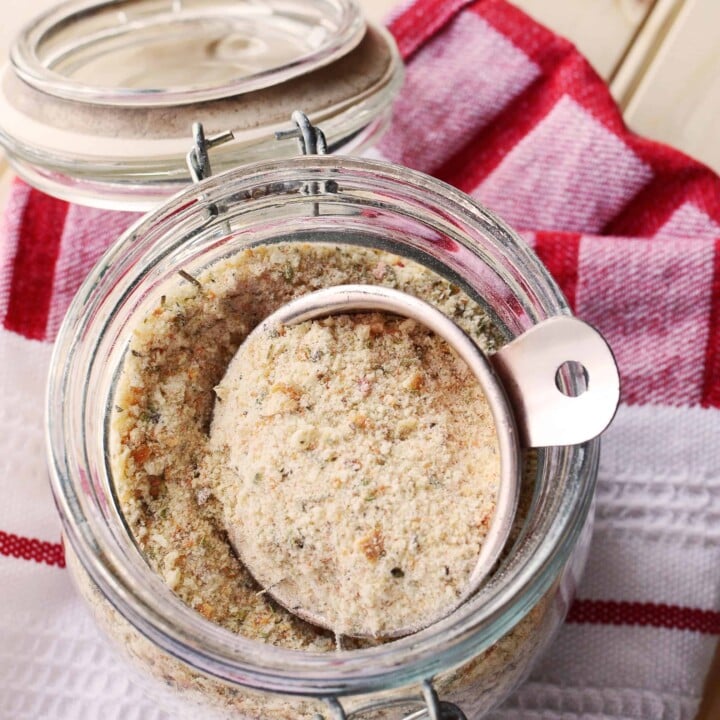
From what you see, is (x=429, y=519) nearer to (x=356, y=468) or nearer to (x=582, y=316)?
(x=356, y=468)

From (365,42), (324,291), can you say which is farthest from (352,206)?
(365,42)

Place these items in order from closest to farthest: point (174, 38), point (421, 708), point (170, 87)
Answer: point (421, 708), point (170, 87), point (174, 38)

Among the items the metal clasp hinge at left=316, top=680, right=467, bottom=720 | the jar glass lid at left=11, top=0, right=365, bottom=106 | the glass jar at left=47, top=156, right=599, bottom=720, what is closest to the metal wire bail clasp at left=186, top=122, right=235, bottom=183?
the glass jar at left=47, top=156, right=599, bottom=720

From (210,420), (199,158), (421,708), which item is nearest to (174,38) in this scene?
(199,158)

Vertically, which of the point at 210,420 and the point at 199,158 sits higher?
the point at 199,158

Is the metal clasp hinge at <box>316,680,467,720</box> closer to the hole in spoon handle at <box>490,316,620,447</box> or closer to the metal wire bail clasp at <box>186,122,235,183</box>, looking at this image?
the hole in spoon handle at <box>490,316,620,447</box>

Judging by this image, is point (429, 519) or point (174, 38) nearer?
point (429, 519)
